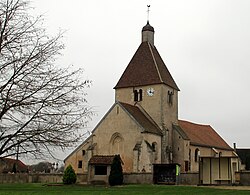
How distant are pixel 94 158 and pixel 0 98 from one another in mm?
27846

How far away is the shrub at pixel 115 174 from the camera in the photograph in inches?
1468

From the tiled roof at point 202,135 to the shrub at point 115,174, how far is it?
18110 millimetres

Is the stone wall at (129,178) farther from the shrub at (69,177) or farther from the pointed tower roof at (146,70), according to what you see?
the pointed tower roof at (146,70)

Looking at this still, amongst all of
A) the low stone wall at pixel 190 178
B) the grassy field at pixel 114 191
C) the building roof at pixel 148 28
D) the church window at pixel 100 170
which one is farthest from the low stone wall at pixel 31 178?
the building roof at pixel 148 28

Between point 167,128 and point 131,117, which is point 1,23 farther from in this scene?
point 167,128

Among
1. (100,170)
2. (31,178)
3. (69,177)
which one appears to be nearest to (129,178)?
(100,170)

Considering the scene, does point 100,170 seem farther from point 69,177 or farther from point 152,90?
point 152,90

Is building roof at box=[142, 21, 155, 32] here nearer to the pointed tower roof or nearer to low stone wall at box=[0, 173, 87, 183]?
the pointed tower roof

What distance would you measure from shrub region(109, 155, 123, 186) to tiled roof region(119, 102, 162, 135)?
674 centimetres

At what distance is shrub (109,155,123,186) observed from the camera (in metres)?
37.3

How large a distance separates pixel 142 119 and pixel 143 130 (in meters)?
2.90

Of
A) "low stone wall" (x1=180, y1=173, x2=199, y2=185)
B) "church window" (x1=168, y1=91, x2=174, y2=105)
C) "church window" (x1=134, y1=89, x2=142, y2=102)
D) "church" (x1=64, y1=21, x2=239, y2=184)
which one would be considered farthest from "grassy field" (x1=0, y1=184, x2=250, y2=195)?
"church window" (x1=168, y1=91, x2=174, y2=105)

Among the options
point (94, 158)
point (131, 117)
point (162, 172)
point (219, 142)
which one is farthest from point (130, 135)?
point (219, 142)

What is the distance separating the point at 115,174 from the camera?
37688mm
